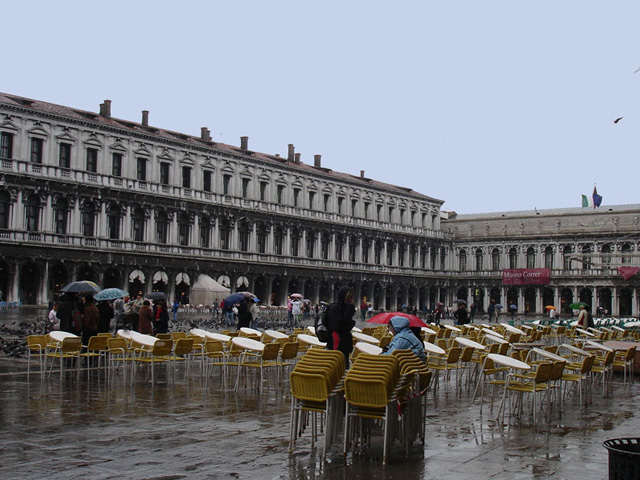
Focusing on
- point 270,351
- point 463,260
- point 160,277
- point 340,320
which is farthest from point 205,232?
point 340,320

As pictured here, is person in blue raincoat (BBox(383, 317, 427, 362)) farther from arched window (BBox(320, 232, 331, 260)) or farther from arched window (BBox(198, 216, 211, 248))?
arched window (BBox(320, 232, 331, 260))

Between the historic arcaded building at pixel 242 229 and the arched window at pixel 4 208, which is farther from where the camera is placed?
the historic arcaded building at pixel 242 229

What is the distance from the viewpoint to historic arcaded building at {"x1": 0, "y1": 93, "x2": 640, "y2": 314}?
140ft

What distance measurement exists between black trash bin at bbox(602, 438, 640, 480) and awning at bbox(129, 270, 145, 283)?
4349 centimetres

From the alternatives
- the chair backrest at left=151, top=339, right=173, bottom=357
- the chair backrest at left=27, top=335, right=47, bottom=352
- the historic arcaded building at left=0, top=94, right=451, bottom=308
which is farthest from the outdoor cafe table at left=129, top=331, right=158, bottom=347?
the historic arcaded building at left=0, top=94, right=451, bottom=308

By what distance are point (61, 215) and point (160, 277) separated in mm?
7114

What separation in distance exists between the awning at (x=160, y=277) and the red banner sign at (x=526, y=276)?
3277 centimetres

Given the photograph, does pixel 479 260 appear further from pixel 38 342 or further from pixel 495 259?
pixel 38 342

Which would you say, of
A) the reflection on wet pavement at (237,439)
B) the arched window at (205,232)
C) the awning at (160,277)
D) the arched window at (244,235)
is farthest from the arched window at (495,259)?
the reflection on wet pavement at (237,439)

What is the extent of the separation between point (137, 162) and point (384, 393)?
42.8 metres

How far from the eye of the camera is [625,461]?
4562 mm

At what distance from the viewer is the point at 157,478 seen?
6375 millimetres

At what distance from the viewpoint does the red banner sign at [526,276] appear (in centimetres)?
6756

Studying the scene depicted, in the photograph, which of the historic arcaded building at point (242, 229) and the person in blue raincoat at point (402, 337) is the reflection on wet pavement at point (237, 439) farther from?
the historic arcaded building at point (242, 229)
